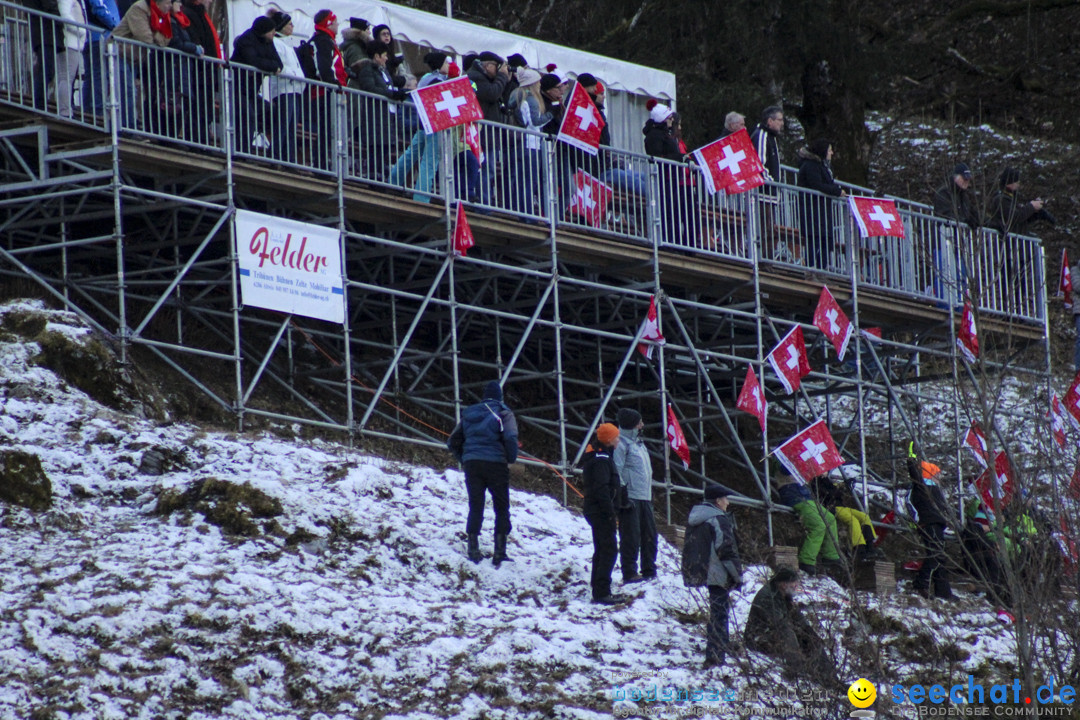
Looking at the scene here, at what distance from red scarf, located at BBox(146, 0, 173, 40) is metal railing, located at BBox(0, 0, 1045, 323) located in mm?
295

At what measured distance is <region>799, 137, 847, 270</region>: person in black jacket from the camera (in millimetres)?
23719

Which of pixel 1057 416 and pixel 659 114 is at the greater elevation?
pixel 659 114

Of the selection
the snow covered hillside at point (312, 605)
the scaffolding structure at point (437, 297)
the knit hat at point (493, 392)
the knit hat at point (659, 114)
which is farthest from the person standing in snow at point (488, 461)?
the knit hat at point (659, 114)

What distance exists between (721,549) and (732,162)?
7.22m

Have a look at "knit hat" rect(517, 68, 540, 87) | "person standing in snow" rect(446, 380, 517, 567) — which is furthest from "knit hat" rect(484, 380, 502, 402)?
"knit hat" rect(517, 68, 540, 87)

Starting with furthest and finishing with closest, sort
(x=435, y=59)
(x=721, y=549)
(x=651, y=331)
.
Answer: (x=651, y=331) → (x=435, y=59) → (x=721, y=549)

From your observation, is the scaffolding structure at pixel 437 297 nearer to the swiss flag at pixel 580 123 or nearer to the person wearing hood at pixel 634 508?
the swiss flag at pixel 580 123

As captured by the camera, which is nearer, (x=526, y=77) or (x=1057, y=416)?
(x=526, y=77)

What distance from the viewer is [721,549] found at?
52.7 ft

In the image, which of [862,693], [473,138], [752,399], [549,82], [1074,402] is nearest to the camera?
[862,693]

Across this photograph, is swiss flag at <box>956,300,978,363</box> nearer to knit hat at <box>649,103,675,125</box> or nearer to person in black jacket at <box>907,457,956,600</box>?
person in black jacket at <box>907,457,956,600</box>

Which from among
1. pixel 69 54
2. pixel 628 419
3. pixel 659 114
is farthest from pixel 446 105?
pixel 628 419

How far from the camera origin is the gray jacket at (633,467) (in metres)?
17.6

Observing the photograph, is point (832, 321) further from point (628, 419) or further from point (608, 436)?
point (608, 436)
